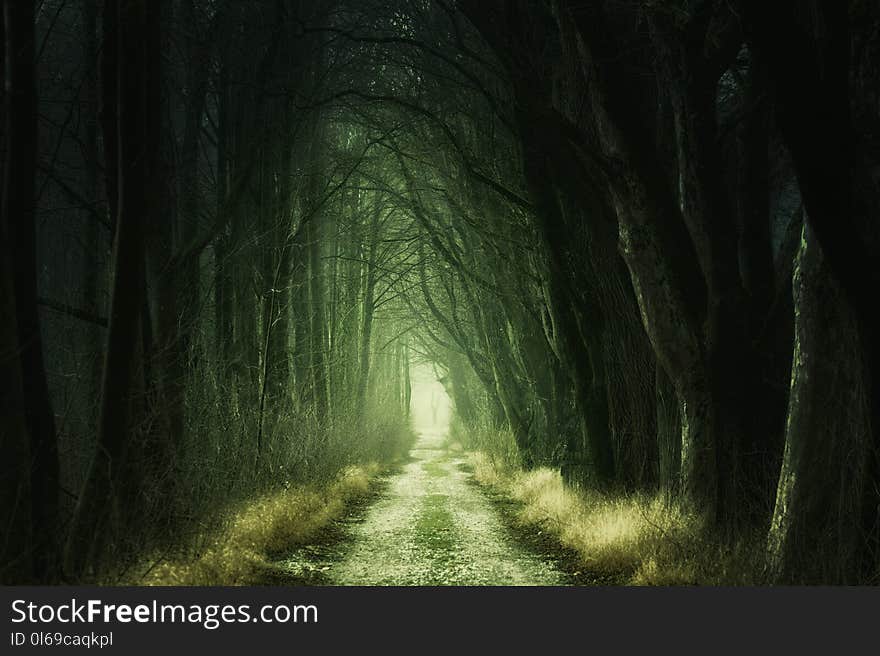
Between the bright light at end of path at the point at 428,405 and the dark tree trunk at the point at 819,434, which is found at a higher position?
the dark tree trunk at the point at 819,434

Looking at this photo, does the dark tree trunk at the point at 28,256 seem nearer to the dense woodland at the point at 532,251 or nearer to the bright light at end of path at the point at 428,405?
the dense woodland at the point at 532,251

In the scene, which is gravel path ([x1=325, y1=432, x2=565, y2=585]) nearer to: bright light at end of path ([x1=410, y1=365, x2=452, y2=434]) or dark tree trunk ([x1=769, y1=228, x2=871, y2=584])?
dark tree trunk ([x1=769, y1=228, x2=871, y2=584])

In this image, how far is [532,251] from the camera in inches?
460

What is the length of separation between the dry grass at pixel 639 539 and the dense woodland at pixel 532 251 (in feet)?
1.09

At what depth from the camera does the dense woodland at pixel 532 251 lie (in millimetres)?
4555

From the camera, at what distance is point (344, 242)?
19.8 meters

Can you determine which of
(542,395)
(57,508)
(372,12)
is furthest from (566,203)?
(57,508)

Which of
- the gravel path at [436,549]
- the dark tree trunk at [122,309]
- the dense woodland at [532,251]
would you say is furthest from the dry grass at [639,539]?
the dark tree trunk at [122,309]

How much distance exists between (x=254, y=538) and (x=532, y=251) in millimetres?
6279

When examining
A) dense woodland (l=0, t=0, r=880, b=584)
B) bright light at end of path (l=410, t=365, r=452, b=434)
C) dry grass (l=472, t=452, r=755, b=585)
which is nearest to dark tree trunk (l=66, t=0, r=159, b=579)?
dense woodland (l=0, t=0, r=880, b=584)

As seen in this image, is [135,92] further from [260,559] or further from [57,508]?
[260,559]

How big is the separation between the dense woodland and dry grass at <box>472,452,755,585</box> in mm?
331

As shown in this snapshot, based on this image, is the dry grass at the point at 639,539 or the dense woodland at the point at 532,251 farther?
the dry grass at the point at 639,539

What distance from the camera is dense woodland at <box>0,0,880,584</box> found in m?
4.55
